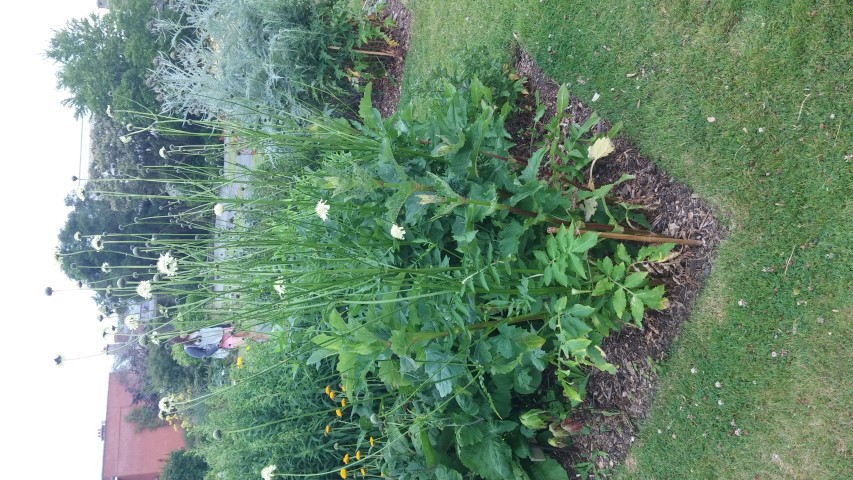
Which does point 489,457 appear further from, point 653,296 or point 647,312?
point 653,296

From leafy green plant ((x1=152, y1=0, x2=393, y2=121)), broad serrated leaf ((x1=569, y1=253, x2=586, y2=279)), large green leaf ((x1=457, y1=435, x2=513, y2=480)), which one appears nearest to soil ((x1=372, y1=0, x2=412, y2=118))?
leafy green plant ((x1=152, y1=0, x2=393, y2=121))

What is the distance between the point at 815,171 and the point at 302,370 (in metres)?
3.99

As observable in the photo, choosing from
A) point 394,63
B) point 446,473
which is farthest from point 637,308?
point 394,63

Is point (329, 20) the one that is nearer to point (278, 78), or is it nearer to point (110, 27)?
point (278, 78)

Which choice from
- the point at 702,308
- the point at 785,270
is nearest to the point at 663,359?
the point at 702,308

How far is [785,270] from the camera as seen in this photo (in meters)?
2.64

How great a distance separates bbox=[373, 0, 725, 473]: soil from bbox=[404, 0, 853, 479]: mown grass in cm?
7

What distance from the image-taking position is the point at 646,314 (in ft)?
10.5

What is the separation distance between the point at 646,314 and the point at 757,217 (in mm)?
796

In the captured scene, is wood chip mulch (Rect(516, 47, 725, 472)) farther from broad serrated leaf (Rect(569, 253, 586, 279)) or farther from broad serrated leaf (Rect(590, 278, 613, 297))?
broad serrated leaf (Rect(569, 253, 586, 279))

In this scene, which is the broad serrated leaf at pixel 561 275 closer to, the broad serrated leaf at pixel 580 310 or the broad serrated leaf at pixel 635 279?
the broad serrated leaf at pixel 580 310

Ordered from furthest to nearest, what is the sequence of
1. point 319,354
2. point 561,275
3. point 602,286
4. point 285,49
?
point 285,49, point 319,354, point 602,286, point 561,275

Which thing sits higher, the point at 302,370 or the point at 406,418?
the point at 302,370

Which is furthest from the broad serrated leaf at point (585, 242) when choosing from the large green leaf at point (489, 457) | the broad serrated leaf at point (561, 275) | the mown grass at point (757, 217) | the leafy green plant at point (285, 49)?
the leafy green plant at point (285, 49)
